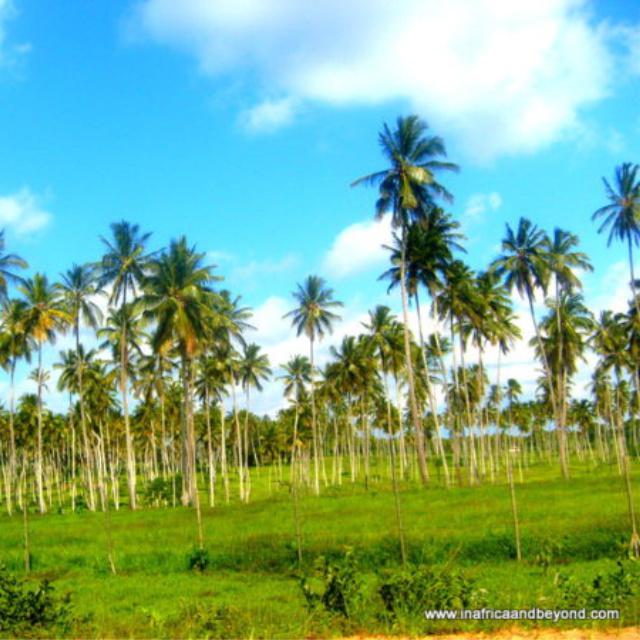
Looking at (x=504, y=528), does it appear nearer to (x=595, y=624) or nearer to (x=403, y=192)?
(x=595, y=624)

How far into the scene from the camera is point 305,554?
2228 centimetres

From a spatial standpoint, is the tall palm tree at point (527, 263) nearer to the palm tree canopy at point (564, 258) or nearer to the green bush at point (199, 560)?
the palm tree canopy at point (564, 258)

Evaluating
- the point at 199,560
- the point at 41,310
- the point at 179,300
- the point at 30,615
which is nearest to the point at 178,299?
the point at 179,300

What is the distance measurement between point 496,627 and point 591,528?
12.7 meters

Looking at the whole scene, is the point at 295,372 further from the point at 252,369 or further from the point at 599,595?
the point at 599,595

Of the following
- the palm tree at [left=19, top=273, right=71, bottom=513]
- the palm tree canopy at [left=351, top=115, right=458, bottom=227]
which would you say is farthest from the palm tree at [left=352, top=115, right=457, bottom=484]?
the palm tree at [left=19, top=273, right=71, bottom=513]

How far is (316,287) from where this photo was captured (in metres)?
50.6

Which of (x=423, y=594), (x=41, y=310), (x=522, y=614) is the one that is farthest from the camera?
(x=41, y=310)

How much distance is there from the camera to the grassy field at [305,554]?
11328 millimetres

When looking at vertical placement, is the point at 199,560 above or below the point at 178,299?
below

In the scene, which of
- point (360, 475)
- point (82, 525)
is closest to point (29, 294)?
point (82, 525)

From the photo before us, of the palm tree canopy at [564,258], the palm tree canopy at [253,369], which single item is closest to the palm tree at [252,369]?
the palm tree canopy at [253,369]

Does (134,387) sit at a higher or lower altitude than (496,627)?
higher

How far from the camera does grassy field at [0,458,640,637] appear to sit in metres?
11.3
